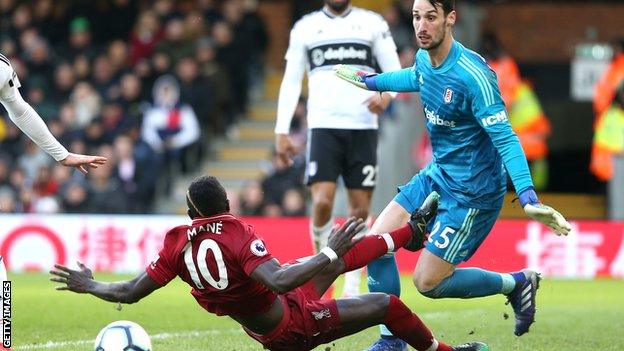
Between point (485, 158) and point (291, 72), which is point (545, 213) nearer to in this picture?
point (485, 158)

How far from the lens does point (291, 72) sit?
Answer: 38.5 ft

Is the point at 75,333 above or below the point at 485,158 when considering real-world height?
below

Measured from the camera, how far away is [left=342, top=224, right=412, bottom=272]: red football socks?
8.16m

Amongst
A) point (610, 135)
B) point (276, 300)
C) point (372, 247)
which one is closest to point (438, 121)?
point (372, 247)

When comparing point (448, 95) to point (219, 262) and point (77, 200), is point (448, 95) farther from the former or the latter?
point (77, 200)

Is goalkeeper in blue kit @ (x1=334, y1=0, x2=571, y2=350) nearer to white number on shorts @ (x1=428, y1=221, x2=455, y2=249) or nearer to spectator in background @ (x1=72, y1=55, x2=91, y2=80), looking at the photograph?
white number on shorts @ (x1=428, y1=221, x2=455, y2=249)

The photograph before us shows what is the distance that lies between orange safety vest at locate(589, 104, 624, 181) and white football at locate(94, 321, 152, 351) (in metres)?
12.0

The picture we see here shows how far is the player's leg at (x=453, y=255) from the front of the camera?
8766 millimetres

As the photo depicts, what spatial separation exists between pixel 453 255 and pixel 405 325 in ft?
2.79

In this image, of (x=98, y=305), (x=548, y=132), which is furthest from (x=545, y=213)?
(x=548, y=132)

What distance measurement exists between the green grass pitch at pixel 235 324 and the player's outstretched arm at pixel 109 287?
1.37 m

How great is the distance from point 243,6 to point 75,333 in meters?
12.6

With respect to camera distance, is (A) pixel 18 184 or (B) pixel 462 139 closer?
(B) pixel 462 139

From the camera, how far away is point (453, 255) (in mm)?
8789
